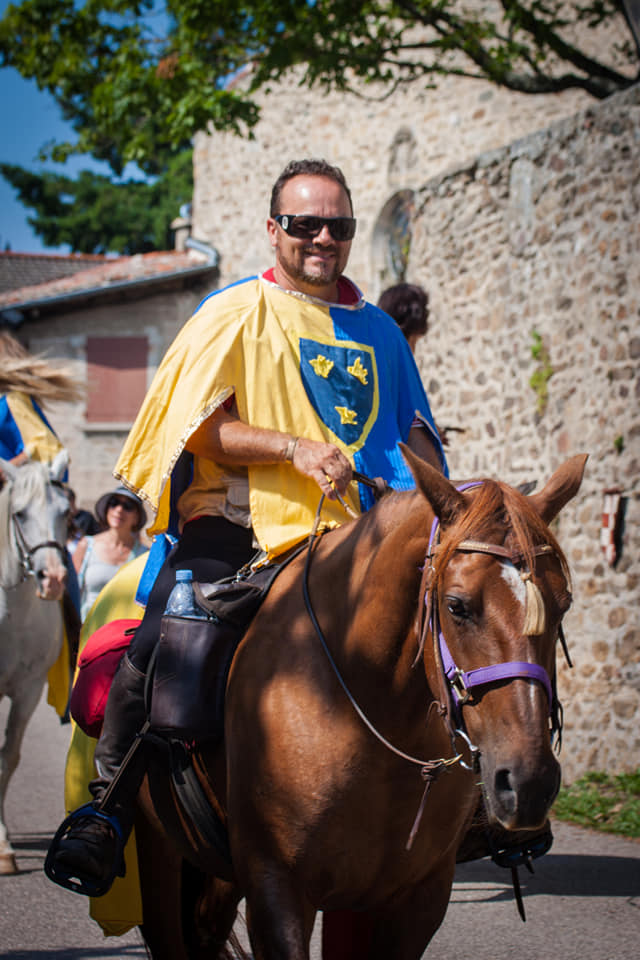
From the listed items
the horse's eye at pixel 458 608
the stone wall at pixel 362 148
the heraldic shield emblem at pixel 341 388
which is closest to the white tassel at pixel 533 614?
the horse's eye at pixel 458 608

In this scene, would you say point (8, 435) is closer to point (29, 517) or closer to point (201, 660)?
point (29, 517)

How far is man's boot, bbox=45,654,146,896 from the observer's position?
3.01 metres

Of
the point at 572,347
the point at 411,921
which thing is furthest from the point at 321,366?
the point at 572,347

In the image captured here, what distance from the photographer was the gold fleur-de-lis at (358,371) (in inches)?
128

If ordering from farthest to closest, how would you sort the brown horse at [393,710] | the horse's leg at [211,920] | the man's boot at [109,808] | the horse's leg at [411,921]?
the horse's leg at [211,920] → the man's boot at [109,808] → the horse's leg at [411,921] → the brown horse at [393,710]

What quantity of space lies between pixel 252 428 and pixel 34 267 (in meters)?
29.6

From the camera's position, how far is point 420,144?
18.3m

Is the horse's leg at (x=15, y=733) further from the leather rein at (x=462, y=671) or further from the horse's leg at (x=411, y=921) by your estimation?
the leather rein at (x=462, y=671)

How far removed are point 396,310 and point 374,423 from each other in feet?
9.99

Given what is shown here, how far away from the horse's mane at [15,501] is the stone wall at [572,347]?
12.7 feet

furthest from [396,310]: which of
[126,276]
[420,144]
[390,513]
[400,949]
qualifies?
[126,276]

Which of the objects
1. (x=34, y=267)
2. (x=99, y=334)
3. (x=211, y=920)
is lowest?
(x=211, y=920)

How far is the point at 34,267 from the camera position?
30.8 m

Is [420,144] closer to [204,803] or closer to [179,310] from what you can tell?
[179,310]
